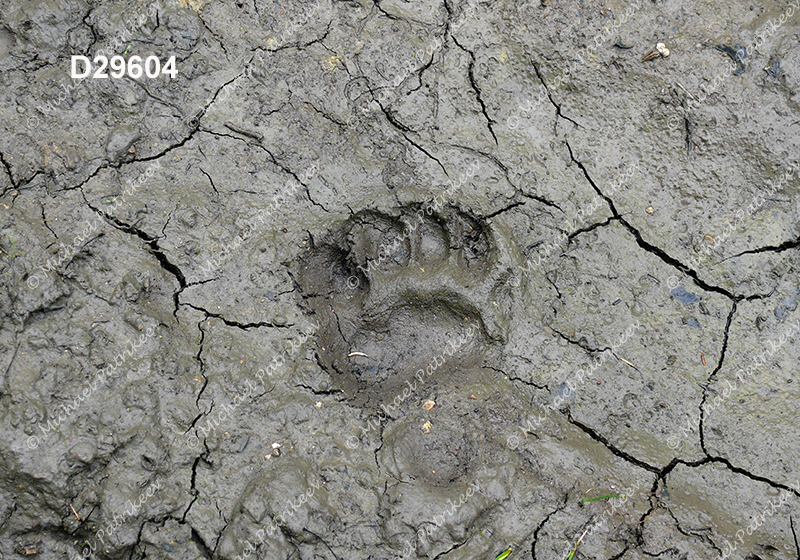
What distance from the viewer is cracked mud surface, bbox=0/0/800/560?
271 cm

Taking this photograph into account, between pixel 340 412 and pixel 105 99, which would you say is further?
pixel 105 99

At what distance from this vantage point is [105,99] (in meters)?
3.09

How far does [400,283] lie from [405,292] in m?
0.06

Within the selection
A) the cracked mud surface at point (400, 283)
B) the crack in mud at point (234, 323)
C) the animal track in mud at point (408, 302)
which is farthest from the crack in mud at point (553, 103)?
the crack in mud at point (234, 323)

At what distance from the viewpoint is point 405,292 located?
3070 millimetres

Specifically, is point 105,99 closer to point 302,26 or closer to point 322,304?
point 302,26

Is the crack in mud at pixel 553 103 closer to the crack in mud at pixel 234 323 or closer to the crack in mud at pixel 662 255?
the crack in mud at pixel 662 255

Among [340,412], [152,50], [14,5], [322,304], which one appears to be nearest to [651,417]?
[340,412]

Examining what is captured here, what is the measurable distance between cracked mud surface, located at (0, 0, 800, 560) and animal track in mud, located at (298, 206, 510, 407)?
0.02 m

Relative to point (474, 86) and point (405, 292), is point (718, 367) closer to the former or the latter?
point (405, 292)

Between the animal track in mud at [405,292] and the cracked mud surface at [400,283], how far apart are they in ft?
0.05

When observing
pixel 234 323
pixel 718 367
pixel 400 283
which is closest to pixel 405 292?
pixel 400 283

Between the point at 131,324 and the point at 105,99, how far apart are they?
4.10 ft

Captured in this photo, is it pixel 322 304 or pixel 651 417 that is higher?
pixel 651 417
